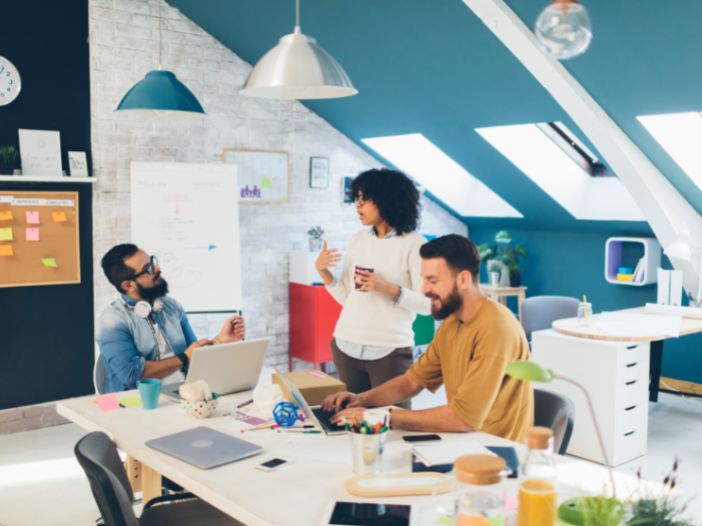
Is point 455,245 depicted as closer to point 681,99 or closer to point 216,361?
point 216,361

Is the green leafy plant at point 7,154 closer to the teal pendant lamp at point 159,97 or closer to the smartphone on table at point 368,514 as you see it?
the teal pendant lamp at point 159,97

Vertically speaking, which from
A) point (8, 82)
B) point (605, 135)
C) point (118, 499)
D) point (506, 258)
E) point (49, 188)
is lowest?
point (118, 499)

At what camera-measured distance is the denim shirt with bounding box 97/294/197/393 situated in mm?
3052

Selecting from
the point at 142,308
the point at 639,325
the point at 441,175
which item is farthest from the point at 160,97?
the point at 441,175

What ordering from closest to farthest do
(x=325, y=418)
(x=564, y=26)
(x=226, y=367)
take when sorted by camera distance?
(x=564, y=26) → (x=325, y=418) → (x=226, y=367)

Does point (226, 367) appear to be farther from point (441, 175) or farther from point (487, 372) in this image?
point (441, 175)

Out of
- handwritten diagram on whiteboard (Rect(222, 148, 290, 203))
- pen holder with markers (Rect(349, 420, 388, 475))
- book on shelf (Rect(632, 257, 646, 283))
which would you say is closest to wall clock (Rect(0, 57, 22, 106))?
handwritten diagram on whiteboard (Rect(222, 148, 290, 203))

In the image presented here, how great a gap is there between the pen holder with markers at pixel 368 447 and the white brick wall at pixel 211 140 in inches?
136

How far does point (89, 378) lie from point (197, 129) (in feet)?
6.37

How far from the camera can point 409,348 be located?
3340 mm

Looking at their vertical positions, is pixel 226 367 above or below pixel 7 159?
below

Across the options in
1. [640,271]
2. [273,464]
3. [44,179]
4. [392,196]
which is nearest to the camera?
[273,464]

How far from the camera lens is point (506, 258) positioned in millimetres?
6676

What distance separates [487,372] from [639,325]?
262 cm
